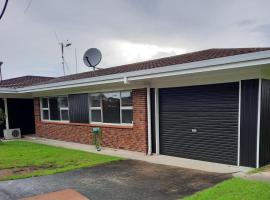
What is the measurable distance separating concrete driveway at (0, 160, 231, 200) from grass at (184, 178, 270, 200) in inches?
12.6

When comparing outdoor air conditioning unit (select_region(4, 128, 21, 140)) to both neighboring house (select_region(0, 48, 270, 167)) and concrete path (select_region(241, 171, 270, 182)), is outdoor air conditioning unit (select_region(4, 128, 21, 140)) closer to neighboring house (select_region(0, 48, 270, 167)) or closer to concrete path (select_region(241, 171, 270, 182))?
neighboring house (select_region(0, 48, 270, 167))

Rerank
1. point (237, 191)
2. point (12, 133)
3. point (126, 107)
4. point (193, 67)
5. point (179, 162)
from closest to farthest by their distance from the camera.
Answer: point (237, 191) → point (193, 67) → point (179, 162) → point (126, 107) → point (12, 133)

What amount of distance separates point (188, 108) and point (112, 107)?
3406 mm

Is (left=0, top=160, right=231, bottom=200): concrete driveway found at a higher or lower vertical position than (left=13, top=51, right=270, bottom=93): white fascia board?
lower

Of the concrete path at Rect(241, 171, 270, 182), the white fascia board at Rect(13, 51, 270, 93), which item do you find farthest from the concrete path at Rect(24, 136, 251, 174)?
the white fascia board at Rect(13, 51, 270, 93)

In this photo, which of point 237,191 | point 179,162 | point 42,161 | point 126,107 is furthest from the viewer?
point 126,107

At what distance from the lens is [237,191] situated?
181 inches

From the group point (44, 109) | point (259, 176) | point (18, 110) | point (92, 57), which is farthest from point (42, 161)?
point (18, 110)

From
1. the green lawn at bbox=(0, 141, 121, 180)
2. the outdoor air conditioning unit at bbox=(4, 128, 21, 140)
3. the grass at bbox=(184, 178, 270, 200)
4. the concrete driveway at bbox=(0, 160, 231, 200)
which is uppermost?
the grass at bbox=(184, 178, 270, 200)

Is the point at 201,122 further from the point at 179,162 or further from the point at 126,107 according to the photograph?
the point at 126,107

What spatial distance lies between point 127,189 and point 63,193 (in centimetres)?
129

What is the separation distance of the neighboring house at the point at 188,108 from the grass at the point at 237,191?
1612 mm

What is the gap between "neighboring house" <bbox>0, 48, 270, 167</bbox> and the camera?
6.27 metres

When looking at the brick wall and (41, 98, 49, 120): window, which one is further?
(41, 98, 49, 120): window
